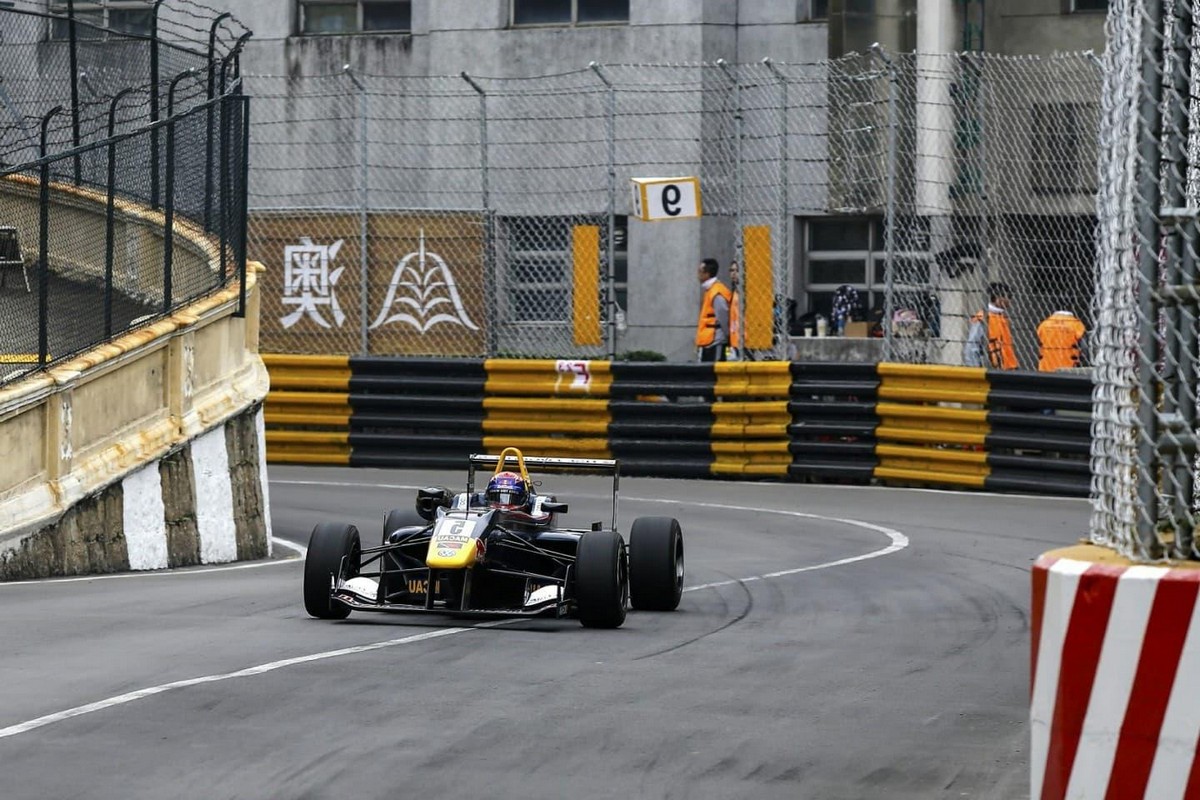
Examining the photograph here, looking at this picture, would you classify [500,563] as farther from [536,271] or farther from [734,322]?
[536,271]

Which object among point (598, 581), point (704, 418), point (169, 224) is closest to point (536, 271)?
point (704, 418)

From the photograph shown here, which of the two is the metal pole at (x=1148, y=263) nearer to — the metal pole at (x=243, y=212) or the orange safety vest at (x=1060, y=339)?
the metal pole at (x=243, y=212)

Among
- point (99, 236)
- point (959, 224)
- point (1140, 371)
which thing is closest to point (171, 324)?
point (99, 236)

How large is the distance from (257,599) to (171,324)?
377 cm

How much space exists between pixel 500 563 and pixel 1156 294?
6.31 meters

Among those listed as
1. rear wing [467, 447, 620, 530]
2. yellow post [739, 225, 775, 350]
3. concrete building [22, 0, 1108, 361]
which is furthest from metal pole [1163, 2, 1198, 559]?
concrete building [22, 0, 1108, 361]

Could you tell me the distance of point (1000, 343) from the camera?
67.1 ft

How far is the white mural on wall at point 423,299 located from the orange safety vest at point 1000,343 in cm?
566

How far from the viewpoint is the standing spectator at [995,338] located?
2031 cm

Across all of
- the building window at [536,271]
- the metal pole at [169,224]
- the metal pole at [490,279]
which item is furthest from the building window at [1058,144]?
the metal pole at [169,224]

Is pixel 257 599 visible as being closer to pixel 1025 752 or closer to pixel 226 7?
pixel 1025 752

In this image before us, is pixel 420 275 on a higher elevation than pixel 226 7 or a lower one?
lower

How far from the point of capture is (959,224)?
19.7 m

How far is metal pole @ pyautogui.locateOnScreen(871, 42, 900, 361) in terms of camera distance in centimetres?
1917
